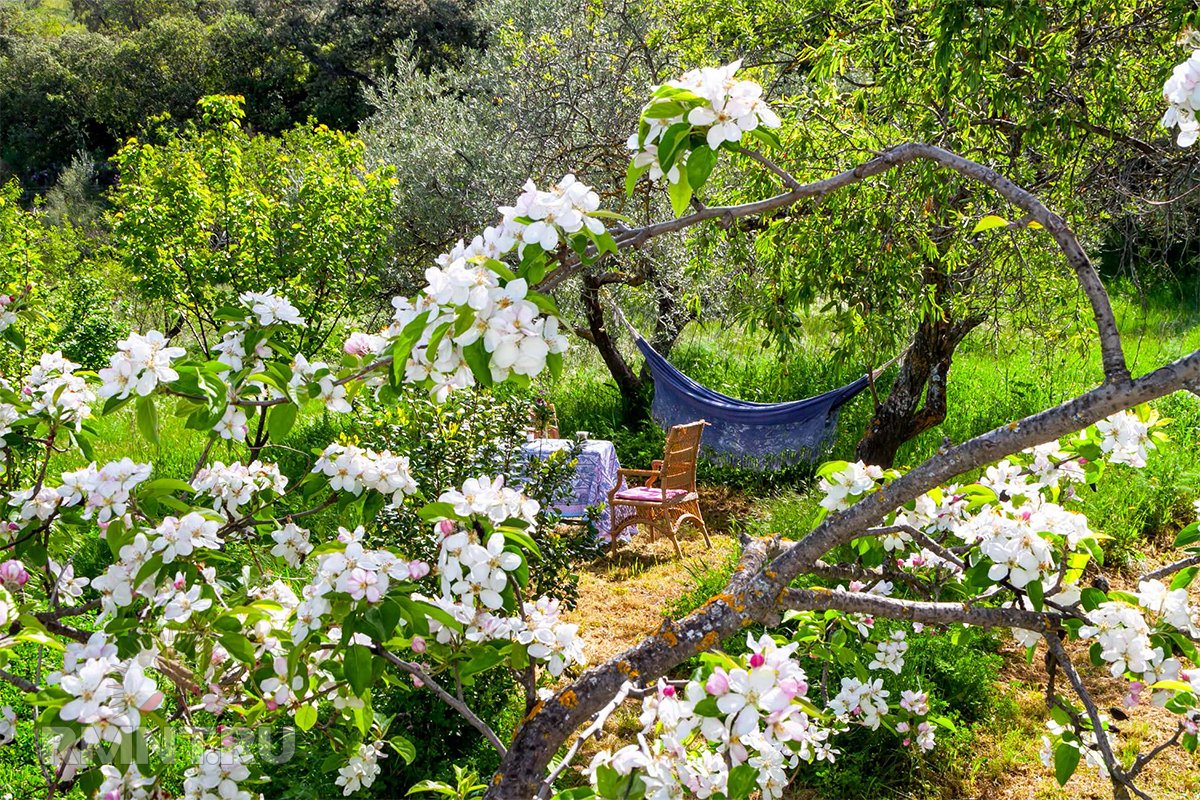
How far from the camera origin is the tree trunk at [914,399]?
516 centimetres

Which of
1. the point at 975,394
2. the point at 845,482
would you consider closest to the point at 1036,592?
the point at 845,482

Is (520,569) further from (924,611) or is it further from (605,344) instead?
(605,344)

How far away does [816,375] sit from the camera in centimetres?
721

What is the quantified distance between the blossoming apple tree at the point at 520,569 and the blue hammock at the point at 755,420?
4.29 metres

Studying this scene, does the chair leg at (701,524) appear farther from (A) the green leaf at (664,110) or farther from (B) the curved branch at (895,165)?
(A) the green leaf at (664,110)

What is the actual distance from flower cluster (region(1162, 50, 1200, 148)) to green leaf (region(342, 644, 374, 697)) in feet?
3.65

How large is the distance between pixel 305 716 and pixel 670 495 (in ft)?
13.3

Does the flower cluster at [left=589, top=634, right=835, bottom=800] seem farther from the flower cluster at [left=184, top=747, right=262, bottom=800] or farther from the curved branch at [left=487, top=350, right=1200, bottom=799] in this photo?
the flower cluster at [left=184, top=747, right=262, bottom=800]

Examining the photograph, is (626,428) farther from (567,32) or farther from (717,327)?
(567,32)

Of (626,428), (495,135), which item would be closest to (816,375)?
(626,428)

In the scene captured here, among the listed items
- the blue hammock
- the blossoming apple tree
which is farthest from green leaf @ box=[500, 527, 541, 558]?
the blue hammock

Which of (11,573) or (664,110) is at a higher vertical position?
(664,110)

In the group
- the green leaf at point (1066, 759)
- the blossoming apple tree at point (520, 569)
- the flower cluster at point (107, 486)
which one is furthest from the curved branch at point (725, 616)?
the flower cluster at point (107, 486)

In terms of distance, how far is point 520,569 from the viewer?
4.20ft
